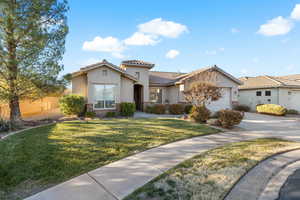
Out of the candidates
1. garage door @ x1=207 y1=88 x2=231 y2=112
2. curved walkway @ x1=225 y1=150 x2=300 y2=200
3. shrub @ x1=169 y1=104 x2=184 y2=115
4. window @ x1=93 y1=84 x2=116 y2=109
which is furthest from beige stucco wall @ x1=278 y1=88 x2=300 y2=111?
window @ x1=93 y1=84 x2=116 y2=109

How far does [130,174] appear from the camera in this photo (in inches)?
142

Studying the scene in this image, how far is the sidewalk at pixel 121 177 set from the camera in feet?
9.35

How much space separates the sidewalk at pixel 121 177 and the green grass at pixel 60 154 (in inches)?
13.2

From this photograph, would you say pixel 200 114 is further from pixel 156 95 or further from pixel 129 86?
pixel 156 95

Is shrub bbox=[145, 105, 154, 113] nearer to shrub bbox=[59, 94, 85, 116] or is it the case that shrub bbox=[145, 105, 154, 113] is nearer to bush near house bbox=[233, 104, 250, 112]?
shrub bbox=[59, 94, 85, 116]

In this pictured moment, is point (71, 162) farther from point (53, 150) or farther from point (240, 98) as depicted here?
point (240, 98)

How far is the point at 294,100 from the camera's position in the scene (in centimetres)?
1812

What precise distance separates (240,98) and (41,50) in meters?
23.8

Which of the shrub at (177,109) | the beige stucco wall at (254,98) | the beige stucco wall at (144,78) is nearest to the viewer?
the shrub at (177,109)

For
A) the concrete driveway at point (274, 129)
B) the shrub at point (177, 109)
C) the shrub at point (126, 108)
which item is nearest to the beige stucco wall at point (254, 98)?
the concrete driveway at point (274, 129)

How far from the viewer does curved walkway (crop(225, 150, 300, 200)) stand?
2.88 metres

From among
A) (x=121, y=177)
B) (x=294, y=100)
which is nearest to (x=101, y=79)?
(x=121, y=177)

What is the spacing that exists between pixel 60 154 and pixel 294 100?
2455 centimetres

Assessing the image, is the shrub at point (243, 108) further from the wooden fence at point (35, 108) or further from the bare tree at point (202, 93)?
the wooden fence at point (35, 108)
